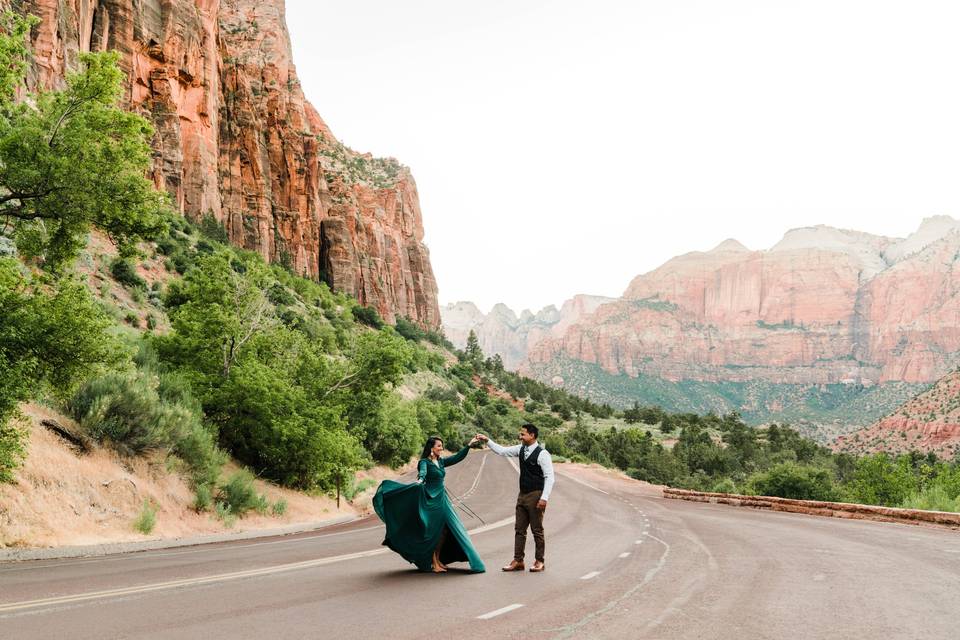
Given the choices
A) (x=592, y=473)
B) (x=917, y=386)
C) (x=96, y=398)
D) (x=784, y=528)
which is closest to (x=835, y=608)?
(x=784, y=528)

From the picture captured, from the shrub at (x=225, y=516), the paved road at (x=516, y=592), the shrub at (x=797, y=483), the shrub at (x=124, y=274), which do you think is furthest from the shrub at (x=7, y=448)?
the shrub at (x=797, y=483)

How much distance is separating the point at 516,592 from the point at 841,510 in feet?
53.6

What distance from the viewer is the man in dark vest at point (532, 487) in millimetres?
8938

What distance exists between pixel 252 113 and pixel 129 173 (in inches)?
3084

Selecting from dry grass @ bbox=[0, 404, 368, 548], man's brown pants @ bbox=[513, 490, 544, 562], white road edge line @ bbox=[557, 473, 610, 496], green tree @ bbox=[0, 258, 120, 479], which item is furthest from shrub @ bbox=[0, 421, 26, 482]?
white road edge line @ bbox=[557, 473, 610, 496]

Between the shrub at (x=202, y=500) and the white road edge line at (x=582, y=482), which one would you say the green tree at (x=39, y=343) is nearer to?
the shrub at (x=202, y=500)

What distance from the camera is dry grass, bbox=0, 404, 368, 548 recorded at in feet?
38.4

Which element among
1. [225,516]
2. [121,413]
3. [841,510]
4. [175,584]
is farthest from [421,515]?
[841,510]

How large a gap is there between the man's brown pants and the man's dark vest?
0.09m

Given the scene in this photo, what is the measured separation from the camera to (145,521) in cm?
1380

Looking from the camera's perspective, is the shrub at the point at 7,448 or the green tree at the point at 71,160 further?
the green tree at the point at 71,160

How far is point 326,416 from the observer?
72.2 feet

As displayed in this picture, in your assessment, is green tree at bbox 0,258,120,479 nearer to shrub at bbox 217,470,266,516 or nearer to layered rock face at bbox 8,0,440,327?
shrub at bbox 217,470,266,516

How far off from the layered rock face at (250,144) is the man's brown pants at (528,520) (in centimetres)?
4137
